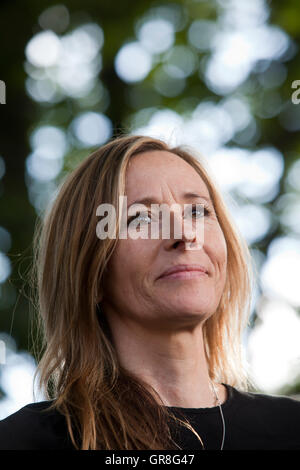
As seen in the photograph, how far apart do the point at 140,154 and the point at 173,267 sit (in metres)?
0.59

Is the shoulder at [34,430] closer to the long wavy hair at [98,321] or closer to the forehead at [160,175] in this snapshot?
the long wavy hair at [98,321]

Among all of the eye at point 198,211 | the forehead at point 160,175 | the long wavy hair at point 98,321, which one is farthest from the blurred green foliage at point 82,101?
the eye at point 198,211

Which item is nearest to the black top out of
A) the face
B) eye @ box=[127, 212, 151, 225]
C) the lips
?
the face

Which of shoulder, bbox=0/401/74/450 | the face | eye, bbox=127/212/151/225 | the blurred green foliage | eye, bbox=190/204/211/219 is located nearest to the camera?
shoulder, bbox=0/401/74/450

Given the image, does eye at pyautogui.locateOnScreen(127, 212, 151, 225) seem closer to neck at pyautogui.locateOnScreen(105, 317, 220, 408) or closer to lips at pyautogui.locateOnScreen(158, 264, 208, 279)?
lips at pyautogui.locateOnScreen(158, 264, 208, 279)

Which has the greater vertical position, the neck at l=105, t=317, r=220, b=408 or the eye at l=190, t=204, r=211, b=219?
the eye at l=190, t=204, r=211, b=219

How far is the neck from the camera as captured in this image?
2.42 meters

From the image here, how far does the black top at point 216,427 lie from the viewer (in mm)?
2217

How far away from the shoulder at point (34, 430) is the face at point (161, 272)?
0.47m

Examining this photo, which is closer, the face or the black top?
the black top

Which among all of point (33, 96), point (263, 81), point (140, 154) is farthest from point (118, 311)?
point (263, 81)

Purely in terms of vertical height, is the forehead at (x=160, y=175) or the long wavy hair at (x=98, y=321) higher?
the forehead at (x=160, y=175)

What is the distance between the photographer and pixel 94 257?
8.21 ft

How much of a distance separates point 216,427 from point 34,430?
650mm
